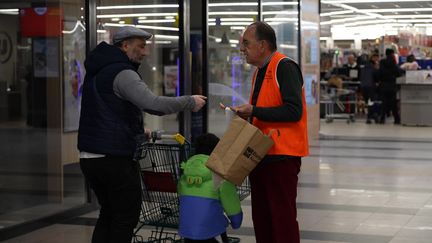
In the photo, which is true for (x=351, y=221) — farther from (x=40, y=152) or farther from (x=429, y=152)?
(x=429, y=152)

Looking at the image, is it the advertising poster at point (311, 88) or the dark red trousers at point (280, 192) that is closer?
the dark red trousers at point (280, 192)

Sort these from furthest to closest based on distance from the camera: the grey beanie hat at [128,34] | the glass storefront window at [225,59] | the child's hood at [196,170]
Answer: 1. the glass storefront window at [225,59]
2. the child's hood at [196,170]
3. the grey beanie hat at [128,34]

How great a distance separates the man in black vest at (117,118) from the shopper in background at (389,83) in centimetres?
1730

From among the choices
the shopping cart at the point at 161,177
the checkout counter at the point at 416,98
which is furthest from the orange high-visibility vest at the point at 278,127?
the checkout counter at the point at 416,98

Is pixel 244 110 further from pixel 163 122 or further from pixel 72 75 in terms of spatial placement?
pixel 163 122

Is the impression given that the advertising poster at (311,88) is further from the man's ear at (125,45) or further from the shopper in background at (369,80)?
the man's ear at (125,45)

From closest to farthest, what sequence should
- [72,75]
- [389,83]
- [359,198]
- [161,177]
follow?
[161,177] → [72,75] → [359,198] → [389,83]

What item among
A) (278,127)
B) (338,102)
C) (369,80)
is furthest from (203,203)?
(338,102)

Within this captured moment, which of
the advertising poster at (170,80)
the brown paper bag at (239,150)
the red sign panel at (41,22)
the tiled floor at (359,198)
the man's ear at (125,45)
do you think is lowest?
the tiled floor at (359,198)

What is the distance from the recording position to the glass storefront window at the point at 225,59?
1029cm

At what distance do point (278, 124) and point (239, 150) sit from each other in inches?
12.2

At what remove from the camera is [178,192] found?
16.4ft

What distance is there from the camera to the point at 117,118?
4.60 m

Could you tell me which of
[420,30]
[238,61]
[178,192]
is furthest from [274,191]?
[420,30]
